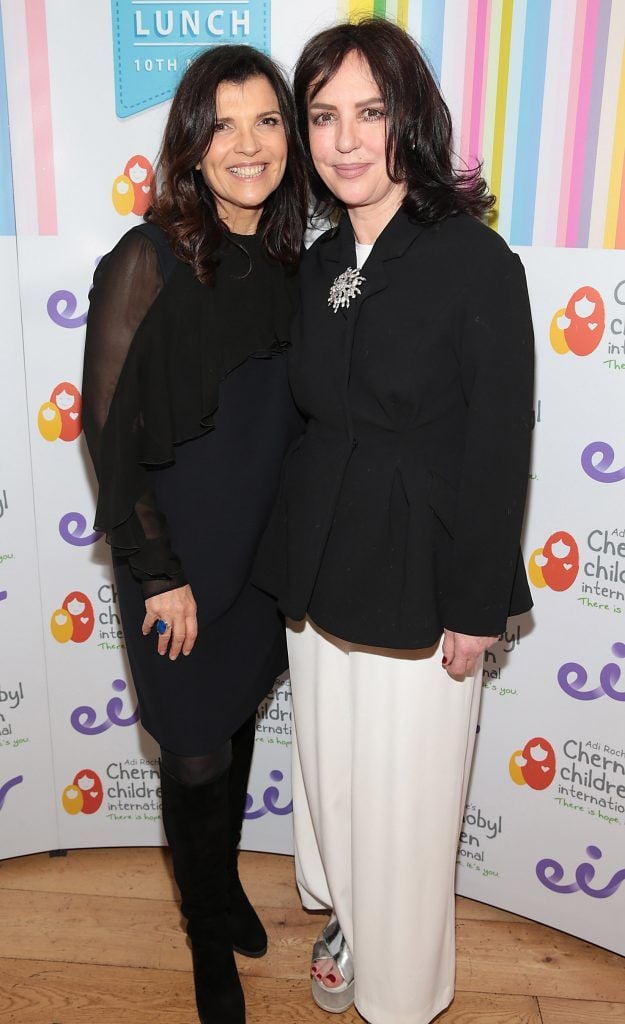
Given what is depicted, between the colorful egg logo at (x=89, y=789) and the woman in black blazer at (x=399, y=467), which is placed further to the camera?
the colorful egg logo at (x=89, y=789)

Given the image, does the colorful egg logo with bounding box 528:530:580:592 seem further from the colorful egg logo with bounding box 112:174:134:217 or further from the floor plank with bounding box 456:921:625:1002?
the colorful egg logo with bounding box 112:174:134:217

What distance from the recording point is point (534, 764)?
2260 mm

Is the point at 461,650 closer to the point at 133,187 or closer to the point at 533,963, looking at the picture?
the point at 533,963

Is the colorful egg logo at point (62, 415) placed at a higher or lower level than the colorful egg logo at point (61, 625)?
higher

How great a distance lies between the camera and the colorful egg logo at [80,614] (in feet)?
7.82

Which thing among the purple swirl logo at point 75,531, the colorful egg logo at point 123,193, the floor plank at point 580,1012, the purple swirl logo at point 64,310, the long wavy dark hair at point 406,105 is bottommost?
the floor plank at point 580,1012

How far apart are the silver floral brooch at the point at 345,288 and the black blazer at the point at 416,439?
12mm

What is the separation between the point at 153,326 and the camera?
163 centimetres

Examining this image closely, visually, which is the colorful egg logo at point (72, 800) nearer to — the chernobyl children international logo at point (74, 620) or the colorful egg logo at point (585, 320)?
the chernobyl children international logo at point (74, 620)

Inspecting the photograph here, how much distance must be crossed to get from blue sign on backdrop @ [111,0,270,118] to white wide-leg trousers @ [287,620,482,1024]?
46.0 inches

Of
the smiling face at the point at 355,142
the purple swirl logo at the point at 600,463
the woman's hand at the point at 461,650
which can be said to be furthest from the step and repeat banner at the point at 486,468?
the smiling face at the point at 355,142

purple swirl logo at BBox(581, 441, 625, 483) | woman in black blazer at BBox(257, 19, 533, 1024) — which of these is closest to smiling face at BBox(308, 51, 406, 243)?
woman in black blazer at BBox(257, 19, 533, 1024)

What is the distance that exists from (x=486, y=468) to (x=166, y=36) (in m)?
1.19

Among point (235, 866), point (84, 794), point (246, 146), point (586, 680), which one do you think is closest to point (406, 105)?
point (246, 146)
